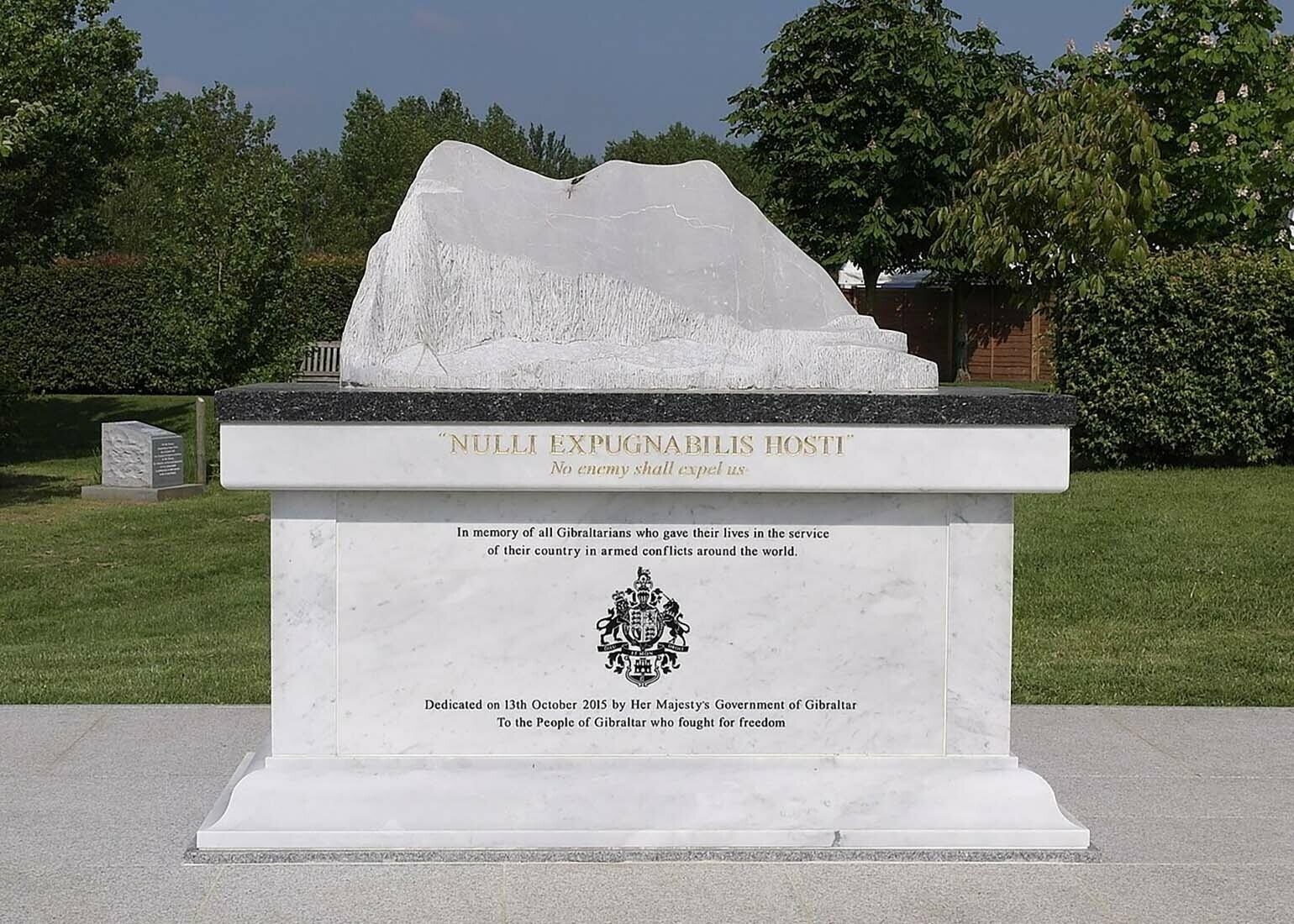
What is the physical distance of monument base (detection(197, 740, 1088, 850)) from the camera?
4.51m

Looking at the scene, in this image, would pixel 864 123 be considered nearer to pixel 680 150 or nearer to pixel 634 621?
pixel 634 621

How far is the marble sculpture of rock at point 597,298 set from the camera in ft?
15.4

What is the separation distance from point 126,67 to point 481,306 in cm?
1799

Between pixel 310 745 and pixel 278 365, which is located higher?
pixel 278 365

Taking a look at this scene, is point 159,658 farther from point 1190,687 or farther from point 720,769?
point 1190,687

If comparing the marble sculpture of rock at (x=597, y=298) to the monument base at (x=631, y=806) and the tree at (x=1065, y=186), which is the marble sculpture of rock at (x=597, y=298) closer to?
the monument base at (x=631, y=806)

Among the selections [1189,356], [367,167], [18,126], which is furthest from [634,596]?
[367,167]

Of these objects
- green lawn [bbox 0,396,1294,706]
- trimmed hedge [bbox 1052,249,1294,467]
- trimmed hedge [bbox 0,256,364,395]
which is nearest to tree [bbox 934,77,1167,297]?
trimmed hedge [bbox 1052,249,1294,467]

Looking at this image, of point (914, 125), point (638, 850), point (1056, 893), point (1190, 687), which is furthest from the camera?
point (914, 125)

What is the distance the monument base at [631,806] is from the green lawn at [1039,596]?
277cm

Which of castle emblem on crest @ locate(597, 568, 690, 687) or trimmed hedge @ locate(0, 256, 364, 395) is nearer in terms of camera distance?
castle emblem on crest @ locate(597, 568, 690, 687)

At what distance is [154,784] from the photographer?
17.1 feet

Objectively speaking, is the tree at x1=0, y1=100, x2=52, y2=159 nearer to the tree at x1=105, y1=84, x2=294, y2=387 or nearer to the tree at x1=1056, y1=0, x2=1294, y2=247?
the tree at x1=105, y1=84, x2=294, y2=387

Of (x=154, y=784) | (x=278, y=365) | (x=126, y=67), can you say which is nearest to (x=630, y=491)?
(x=154, y=784)
